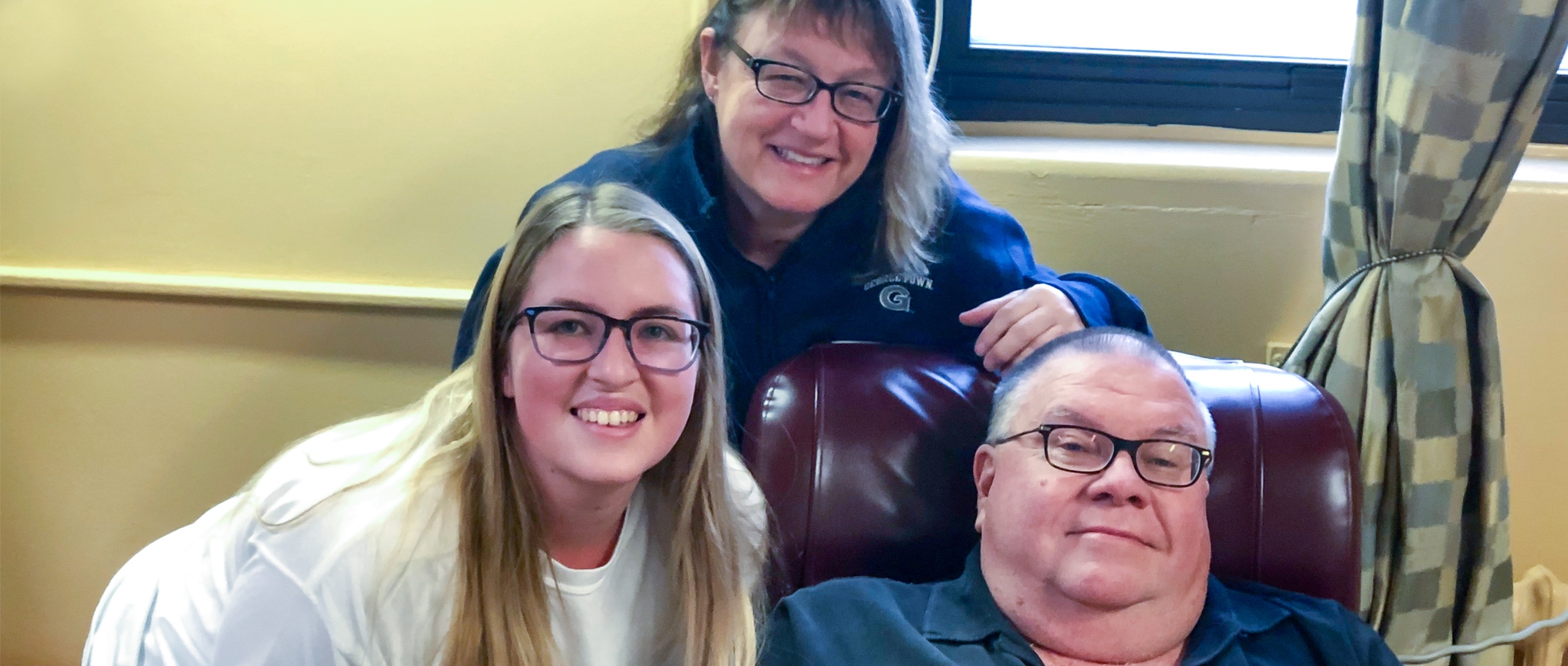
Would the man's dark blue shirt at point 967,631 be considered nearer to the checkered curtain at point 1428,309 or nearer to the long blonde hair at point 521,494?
the long blonde hair at point 521,494

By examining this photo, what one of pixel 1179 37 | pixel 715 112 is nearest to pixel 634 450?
pixel 715 112

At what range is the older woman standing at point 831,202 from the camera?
1432 millimetres

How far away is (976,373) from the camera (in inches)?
56.9

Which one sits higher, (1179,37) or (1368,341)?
(1179,37)

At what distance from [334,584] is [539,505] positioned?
22 cm

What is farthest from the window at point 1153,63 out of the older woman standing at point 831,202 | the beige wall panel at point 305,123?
the beige wall panel at point 305,123

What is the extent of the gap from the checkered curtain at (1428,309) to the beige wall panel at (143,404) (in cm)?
156

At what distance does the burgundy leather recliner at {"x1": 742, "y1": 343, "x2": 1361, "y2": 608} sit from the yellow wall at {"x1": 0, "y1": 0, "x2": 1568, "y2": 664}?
601mm

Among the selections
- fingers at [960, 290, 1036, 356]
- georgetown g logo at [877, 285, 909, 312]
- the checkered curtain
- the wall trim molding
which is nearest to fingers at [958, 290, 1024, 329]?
fingers at [960, 290, 1036, 356]

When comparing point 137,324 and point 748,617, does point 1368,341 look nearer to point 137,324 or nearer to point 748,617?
point 748,617

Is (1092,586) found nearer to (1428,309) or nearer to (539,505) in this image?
(539,505)

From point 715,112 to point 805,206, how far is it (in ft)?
0.68

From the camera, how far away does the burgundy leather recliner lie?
132 cm

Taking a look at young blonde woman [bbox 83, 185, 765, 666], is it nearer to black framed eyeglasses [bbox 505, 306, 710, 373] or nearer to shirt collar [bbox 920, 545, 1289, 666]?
black framed eyeglasses [bbox 505, 306, 710, 373]
